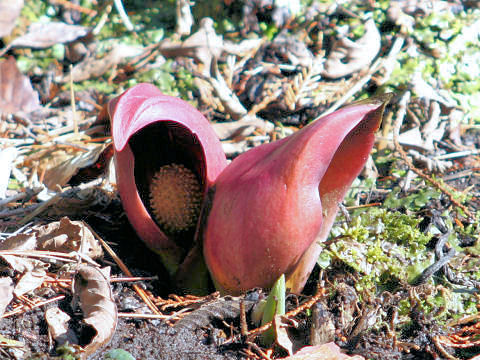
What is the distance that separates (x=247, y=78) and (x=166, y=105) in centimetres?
139

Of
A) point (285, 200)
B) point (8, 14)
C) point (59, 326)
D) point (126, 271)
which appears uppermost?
point (285, 200)

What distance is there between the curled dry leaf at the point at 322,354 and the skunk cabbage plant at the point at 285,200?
21 cm

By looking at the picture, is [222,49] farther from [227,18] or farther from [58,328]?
[58,328]

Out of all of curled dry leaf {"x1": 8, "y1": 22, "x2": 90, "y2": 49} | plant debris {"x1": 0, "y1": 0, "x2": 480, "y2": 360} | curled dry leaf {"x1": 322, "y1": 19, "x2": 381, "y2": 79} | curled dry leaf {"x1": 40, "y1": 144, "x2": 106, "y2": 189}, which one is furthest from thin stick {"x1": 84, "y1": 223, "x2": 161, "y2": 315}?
curled dry leaf {"x1": 8, "y1": 22, "x2": 90, "y2": 49}

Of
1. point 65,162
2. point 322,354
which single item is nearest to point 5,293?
point 322,354

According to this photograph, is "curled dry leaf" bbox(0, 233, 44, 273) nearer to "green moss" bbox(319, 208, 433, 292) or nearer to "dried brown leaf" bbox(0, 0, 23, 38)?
"green moss" bbox(319, 208, 433, 292)

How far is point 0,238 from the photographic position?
1.51 meters

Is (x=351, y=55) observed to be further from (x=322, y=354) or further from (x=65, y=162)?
(x=322, y=354)

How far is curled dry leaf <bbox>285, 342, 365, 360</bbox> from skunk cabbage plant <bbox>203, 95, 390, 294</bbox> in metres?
0.21

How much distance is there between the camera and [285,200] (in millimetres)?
1209

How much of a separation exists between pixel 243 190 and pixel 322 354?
1.41 feet

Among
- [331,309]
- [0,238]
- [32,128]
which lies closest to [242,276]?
[331,309]

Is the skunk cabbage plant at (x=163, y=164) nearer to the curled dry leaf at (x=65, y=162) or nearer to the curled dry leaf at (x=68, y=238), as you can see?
the curled dry leaf at (x=68, y=238)

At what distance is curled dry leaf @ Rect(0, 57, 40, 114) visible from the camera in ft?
8.84
